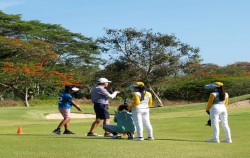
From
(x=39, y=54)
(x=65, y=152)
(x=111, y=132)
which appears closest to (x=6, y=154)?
(x=65, y=152)

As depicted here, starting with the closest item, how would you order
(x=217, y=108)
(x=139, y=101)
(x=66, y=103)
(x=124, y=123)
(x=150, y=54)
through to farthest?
(x=139, y=101) → (x=217, y=108) → (x=124, y=123) → (x=66, y=103) → (x=150, y=54)

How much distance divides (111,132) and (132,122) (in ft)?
2.37

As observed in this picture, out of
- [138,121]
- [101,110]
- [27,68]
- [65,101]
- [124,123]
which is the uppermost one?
[27,68]

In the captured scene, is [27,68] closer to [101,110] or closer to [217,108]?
[101,110]

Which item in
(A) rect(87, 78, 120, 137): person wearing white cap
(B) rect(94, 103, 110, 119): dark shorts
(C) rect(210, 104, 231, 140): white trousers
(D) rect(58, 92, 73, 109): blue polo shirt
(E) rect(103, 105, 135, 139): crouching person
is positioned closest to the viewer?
(C) rect(210, 104, 231, 140): white trousers

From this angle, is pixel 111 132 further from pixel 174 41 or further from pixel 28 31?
pixel 28 31

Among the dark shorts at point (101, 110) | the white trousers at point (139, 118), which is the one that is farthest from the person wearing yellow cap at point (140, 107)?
the dark shorts at point (101, 110)

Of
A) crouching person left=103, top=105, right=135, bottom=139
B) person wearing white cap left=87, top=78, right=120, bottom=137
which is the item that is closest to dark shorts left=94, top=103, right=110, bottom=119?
person wearing white cap left=87, top=78, right=120, bottom=137

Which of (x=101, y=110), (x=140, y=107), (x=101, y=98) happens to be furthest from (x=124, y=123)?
(x=101, y=98)

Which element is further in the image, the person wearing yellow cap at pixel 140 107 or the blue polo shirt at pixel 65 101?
the blue polo shirt at pixel 65 101

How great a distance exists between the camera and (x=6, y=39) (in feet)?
171

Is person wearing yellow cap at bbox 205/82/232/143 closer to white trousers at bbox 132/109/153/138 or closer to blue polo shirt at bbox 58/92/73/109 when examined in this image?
white trousers at bbox 132/109/153/138

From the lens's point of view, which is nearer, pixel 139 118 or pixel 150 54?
pixel 139 118

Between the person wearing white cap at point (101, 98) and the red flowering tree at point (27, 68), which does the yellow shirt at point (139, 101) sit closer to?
the person wearing white cap at point (101, 98)
